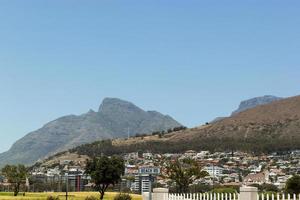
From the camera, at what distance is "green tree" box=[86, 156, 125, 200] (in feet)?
277

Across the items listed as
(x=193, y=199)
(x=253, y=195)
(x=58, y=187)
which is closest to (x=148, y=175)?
(x=253, y=195)

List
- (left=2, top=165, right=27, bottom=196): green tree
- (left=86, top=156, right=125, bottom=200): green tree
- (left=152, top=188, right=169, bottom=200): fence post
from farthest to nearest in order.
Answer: (left=2, top=165, right=27, bottom=196): green tree < (left=86, top=156, right=125, bottom=200): green tree < (left=152, top=188, right=169, bottom=200): fence post

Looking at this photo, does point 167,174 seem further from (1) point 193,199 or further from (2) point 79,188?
(2) point 79,188

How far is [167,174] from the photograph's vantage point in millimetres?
66938

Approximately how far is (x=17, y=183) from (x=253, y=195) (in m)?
90.8

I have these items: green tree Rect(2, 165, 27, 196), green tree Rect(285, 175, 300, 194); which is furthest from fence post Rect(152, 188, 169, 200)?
green tree Rect(2, 165, 27, 196)

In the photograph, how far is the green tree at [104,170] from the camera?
3324 inches

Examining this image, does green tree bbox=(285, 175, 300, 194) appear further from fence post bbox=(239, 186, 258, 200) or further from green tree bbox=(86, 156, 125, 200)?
fence post bbox=(239, 186, 258, 200)

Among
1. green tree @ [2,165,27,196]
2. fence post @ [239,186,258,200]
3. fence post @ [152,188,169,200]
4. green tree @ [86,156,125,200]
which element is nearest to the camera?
fence post @ [239,186,258,200]

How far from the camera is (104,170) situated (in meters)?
85.0

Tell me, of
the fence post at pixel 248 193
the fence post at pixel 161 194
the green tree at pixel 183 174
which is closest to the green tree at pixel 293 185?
the green tree at pixel 183 174

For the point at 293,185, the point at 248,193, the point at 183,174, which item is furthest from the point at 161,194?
the point at 293,185

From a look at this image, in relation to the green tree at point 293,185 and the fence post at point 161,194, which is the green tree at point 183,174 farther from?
the fence post at point 161,194

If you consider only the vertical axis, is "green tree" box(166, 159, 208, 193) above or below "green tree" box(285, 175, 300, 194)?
above
